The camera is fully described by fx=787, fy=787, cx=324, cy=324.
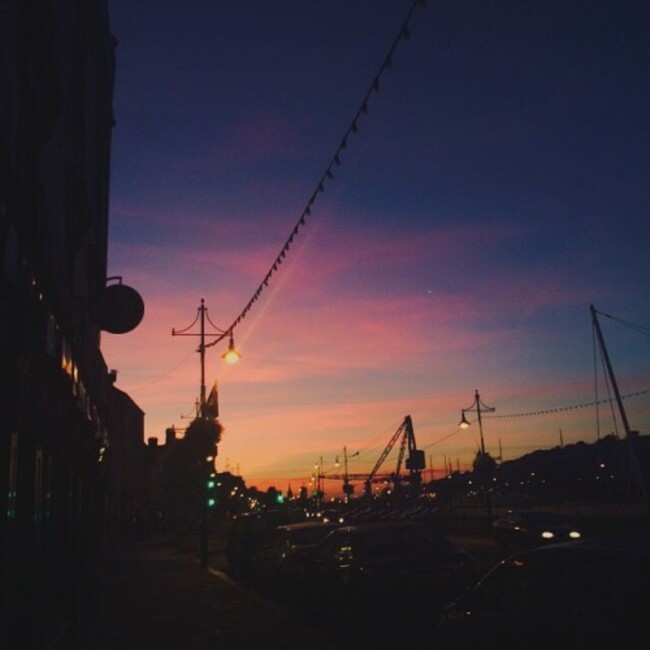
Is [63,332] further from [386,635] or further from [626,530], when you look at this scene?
[626,530]

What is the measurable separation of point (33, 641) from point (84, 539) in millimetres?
7383

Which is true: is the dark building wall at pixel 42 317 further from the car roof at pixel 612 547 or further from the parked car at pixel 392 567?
the car roof at pixel 612 547

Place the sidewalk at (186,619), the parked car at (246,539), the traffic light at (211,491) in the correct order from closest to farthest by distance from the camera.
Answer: the sidewalk at (186,619) < the parked car at (246,539) < the traffic light at (211,491)

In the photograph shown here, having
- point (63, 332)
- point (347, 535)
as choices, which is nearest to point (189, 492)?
point (347, 535)

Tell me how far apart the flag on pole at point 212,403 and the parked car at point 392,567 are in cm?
1705

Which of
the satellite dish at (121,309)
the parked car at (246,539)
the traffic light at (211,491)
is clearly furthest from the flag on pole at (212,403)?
the satellite dish at (121,309)

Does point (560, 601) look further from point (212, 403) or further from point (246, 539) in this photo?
A: point (212, 403)

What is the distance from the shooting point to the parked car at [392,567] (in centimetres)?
1005

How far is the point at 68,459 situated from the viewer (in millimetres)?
9984

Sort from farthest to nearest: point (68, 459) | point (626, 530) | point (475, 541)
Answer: point (475, 541), point (626, 530), point (68, 459)

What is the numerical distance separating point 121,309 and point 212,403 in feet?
49.2

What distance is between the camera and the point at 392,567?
1038 cm

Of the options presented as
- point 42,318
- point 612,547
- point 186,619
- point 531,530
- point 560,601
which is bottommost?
point 186,619

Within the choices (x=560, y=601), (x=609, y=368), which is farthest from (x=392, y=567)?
(x=609, y=368)
